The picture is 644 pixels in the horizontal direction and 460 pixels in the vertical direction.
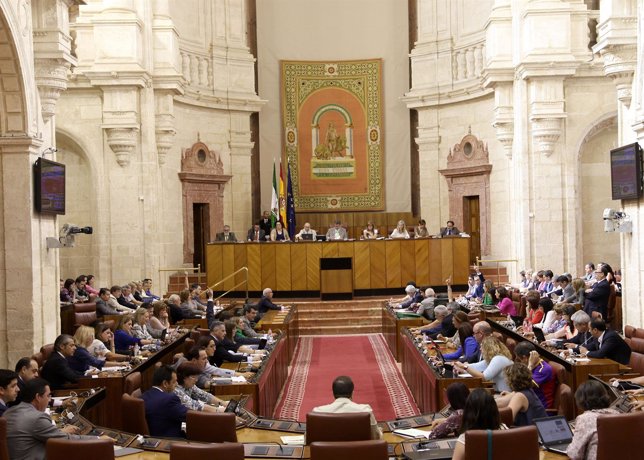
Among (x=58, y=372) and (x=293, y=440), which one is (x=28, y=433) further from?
(x=58, y=372)

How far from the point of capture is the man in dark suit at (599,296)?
42.0 ft

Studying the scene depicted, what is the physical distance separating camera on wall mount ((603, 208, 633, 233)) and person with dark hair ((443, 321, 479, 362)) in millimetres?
3295

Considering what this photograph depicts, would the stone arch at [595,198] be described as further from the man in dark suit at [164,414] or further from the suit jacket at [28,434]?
the suit jacket at [28,434]

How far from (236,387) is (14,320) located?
3.95 m

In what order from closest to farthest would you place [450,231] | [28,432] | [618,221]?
[28,432] < [618,221] < [450,231]

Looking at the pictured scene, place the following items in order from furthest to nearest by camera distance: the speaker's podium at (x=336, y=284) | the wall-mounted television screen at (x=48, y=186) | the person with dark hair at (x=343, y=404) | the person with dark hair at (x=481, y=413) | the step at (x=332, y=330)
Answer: the speaker's podium at (x=336, y=284), the step at (x=332, y=330), the wall-mounted television screen at (x=48, y=186), the person with dark hair at (x=343, y=404), the person with dark hair at (x=481, y=413)

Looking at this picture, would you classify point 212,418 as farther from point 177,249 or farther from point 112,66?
point 177,249

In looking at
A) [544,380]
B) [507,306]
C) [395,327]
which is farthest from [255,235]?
[544,380]

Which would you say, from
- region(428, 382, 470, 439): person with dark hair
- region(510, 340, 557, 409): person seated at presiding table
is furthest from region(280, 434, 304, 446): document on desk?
region(510, 340, 557, 409): person seated at presiding table

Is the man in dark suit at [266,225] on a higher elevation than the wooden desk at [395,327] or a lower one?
higher

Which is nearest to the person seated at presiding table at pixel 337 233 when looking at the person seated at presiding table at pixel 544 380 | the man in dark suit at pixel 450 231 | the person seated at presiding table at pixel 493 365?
the man in dark suit at pixel 450 231

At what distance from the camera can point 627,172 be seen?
11.6m

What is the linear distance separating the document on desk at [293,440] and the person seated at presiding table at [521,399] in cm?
144

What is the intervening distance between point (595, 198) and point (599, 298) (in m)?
6.21
